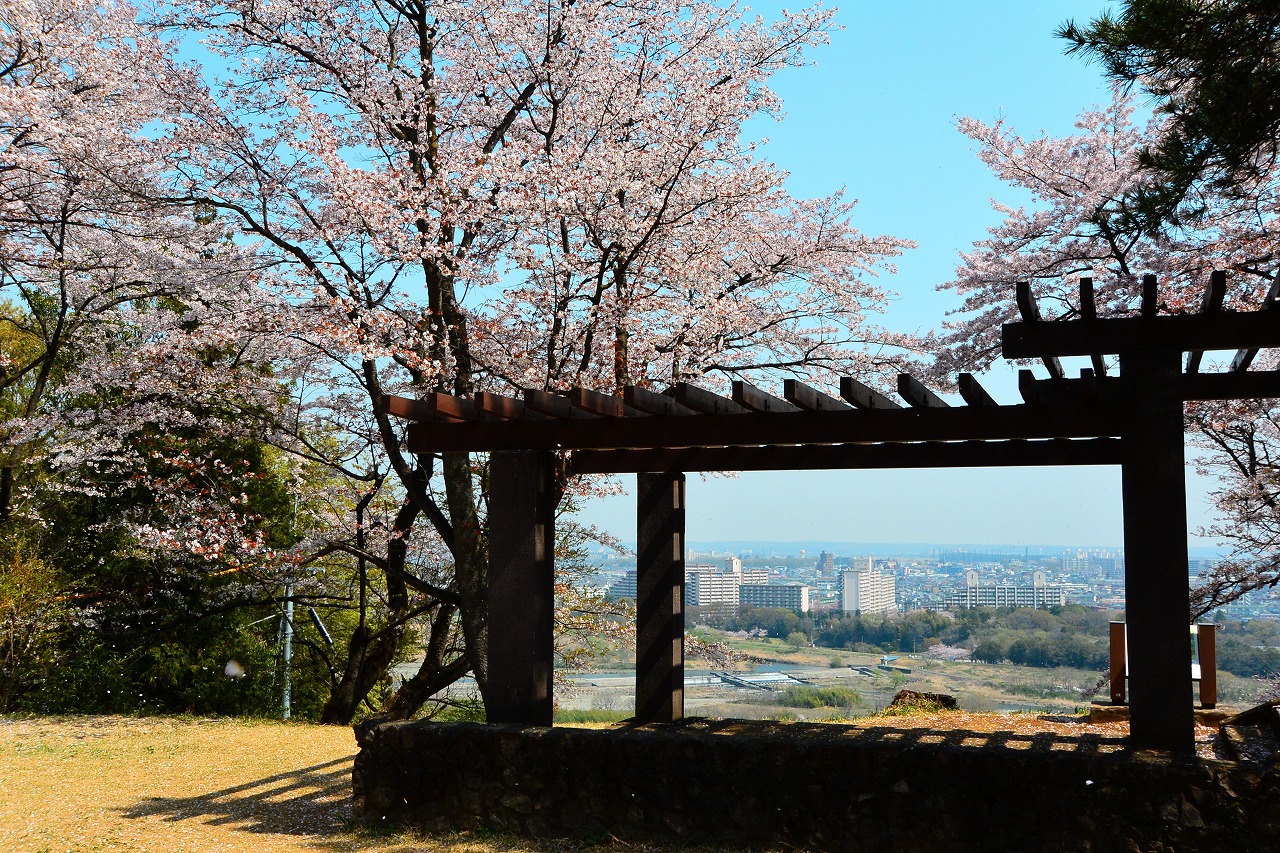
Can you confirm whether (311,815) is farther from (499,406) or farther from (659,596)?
(499,406)

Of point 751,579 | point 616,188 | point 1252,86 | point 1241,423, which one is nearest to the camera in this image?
point 1252,86

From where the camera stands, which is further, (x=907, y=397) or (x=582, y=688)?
(x=582, y=688)

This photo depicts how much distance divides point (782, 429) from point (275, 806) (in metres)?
4.25

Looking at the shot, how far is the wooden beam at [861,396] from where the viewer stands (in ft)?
14.8

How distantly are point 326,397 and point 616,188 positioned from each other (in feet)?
15.8

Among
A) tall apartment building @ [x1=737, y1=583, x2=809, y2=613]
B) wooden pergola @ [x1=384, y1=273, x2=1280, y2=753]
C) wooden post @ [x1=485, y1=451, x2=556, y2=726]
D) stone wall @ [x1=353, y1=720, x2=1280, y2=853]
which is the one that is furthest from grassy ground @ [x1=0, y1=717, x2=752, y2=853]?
tall apartment building @ [x1=737, y1=583, x2=809, y2=613]

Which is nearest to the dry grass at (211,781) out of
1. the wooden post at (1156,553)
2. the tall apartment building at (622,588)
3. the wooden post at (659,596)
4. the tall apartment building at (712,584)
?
the wooden post at (1156,553)

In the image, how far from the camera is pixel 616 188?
300 inches

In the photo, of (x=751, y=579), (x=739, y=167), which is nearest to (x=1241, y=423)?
(x=739, y=167)

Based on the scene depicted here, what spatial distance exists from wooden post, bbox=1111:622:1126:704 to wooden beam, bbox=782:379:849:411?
517 centimetres

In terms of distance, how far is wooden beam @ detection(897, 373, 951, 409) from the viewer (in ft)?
14.7

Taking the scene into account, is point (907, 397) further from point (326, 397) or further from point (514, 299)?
point (326, 397)

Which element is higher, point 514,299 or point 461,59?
point 461,59

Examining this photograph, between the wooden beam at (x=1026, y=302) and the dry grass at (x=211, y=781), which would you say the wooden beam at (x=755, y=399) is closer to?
the wooden beam at (x=1026, y=302)
